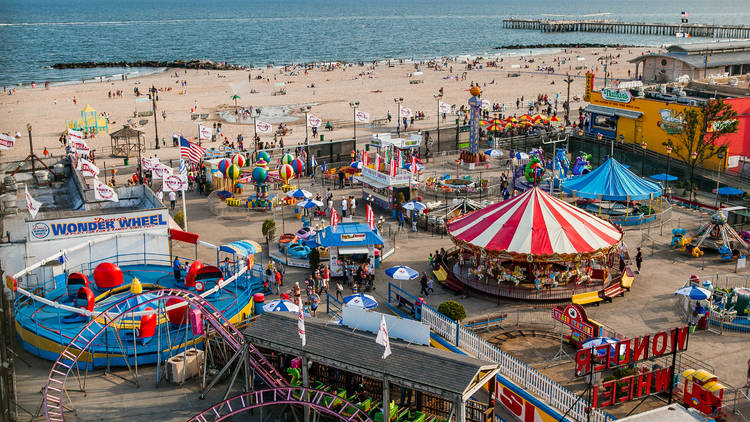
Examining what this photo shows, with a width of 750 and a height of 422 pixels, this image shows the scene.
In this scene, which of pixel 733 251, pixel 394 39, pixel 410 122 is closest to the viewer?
pixel 733 251

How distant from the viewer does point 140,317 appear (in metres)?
25.6

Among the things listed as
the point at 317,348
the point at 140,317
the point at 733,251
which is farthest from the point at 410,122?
the point at 317,348

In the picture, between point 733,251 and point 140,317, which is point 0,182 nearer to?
point 140,317

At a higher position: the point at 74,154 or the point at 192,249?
the point at 74,154

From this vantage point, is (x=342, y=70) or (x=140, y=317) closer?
(x=140, y=317)

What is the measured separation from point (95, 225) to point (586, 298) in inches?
752

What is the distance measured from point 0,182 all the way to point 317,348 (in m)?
29.1

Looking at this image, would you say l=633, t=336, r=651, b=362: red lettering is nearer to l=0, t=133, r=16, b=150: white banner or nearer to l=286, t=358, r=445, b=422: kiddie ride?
l=286, t=358, r=445, b=422: kiddie ride

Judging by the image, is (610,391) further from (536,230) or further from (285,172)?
(285,172)

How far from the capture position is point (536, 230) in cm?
2858

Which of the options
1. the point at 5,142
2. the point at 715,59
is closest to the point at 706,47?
the point at 715,59

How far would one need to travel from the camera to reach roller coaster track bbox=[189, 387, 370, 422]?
712 inches

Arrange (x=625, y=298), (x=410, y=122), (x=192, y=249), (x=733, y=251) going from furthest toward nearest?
1. (x=410, y=122)
2. (x=192, y=249)
3. (x=733, y=251)
4. (x=625, y=298)

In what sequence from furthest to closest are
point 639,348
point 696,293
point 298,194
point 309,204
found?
point 298,194
point 309,204
point 696,293
point 639,348
